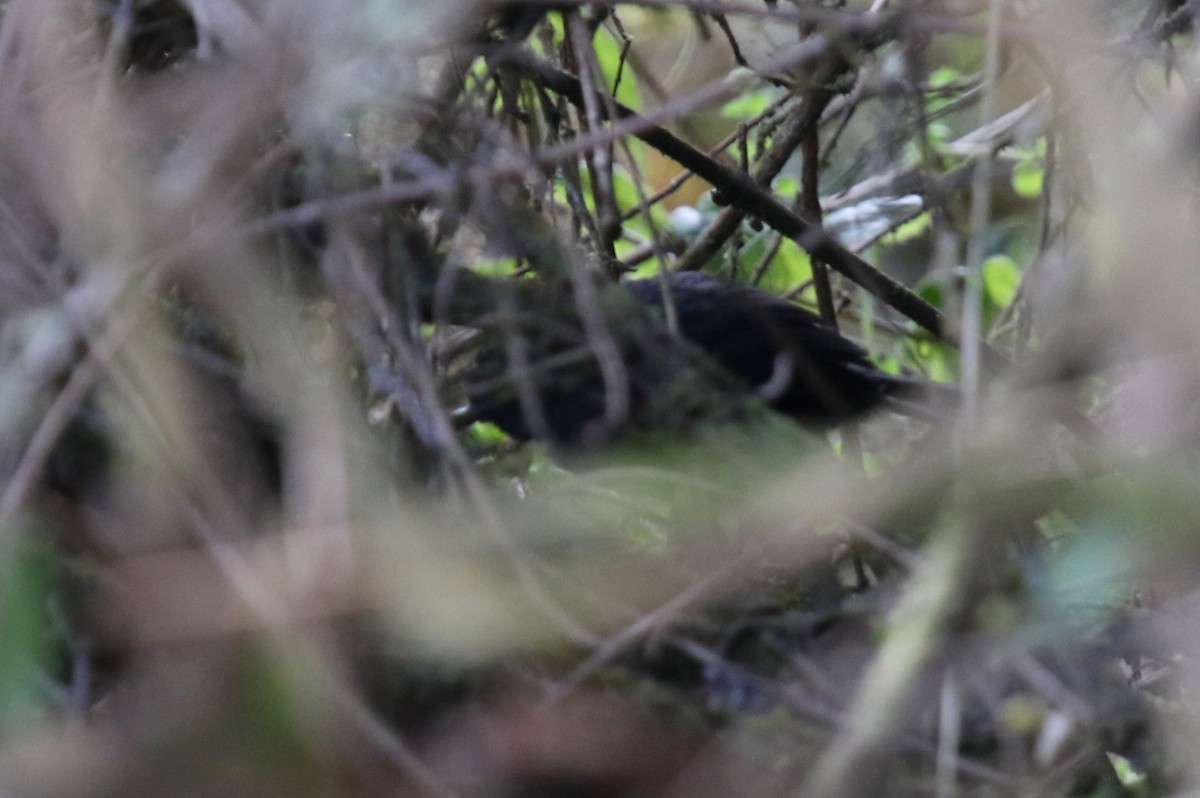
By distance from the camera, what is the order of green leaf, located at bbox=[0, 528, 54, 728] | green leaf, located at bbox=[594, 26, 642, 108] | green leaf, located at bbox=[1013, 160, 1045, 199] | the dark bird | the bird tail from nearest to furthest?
green leaf, located at bbox=[0, 528, 54, 728] < the dark bird < the bird tail < green leaf, located at bbox=[594, 26, 642, 108] < green leaf, located at bbox=[1013, 160, 1045, 199]

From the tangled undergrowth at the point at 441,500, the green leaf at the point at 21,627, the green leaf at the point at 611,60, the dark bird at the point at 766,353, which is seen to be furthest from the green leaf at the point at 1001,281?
the green leaf at the point at 21,627

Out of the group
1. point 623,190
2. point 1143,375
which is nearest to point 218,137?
point 1143,375

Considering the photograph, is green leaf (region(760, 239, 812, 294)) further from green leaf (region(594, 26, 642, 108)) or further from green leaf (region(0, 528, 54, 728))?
green leaf (region(0, 528, 54, 728))

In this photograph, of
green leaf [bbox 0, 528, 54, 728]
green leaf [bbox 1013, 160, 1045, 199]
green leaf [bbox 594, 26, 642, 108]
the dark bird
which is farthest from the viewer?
green leaf [bbox 1013, 160, 1045, 199]

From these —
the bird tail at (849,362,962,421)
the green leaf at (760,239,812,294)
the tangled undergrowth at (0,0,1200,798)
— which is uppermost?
the tangled undergrowth at (0,0,1200,798)

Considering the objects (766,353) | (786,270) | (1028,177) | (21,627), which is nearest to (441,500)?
(21,627)

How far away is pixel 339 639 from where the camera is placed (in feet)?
3.88

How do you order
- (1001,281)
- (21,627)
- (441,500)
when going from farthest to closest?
(1001,281), (441,500), (21,627)

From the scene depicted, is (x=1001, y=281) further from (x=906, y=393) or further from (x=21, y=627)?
(x=21, y=627)

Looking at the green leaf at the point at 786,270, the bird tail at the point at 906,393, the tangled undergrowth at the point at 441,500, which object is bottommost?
the bird tail at the point at 906,393

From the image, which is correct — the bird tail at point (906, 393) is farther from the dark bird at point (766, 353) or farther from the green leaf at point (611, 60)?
the green leaf at point (611, 60)

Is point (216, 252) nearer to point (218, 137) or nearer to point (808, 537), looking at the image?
point (218, 137)

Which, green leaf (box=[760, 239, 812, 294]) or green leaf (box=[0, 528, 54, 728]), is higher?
green leaf (box=[0, 528, 54, 728])

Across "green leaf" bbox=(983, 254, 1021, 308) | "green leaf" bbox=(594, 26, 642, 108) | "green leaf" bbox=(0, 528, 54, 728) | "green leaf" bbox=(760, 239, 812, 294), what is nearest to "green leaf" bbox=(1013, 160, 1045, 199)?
"green leaf" bbox=(983, 254, 1021, 308)
